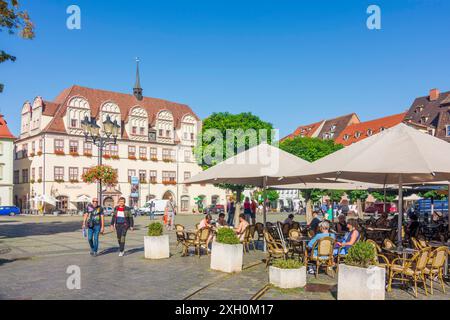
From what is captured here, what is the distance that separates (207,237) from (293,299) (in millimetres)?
5748

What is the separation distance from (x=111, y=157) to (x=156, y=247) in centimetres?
4685

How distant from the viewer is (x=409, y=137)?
8.73 metres

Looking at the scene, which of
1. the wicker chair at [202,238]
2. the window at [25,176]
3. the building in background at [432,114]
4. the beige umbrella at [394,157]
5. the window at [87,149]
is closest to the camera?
the beige umbrella at [394,157]

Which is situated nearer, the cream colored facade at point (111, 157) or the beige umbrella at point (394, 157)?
the beige umbrella at point (394, 157)

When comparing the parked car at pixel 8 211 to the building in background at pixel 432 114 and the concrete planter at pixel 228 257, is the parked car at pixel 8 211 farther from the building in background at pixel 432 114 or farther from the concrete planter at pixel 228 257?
the building in background at pixel 432 114

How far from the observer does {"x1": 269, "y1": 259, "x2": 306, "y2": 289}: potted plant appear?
8281 millimetres

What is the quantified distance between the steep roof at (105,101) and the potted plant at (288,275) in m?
50.0

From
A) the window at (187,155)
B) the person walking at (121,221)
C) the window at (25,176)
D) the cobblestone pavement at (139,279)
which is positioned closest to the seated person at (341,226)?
the cobblestone pavement at (139,279)

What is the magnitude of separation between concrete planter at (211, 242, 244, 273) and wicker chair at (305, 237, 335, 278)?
1588mm

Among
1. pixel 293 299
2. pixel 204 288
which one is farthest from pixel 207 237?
pixel 293 299

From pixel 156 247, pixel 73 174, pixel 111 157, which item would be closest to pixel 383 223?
pixel 156 247

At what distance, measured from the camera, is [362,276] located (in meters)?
7.06

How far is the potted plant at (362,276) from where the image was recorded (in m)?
7.02
